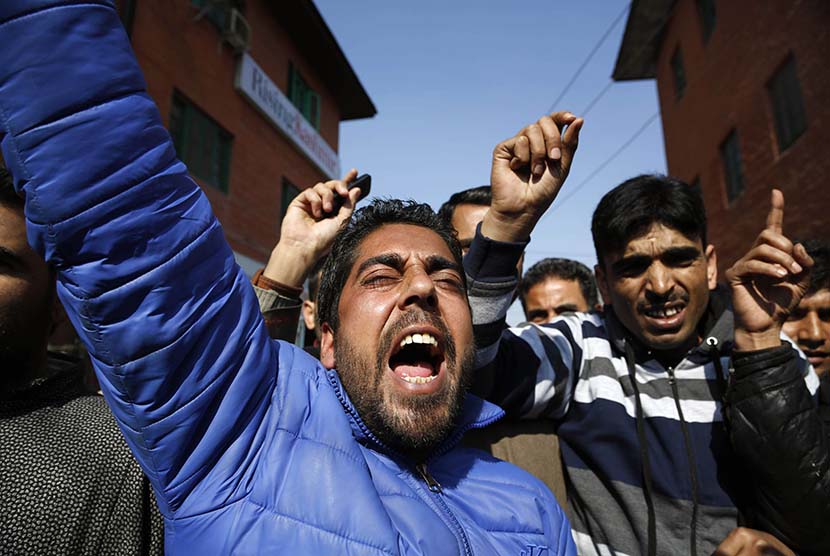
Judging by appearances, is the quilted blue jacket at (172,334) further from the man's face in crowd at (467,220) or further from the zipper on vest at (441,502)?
the man's face in crowd at (467,220)

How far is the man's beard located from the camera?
58.6 inches

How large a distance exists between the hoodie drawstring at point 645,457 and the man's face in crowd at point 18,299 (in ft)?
6.47

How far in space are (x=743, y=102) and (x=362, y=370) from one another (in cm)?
1201

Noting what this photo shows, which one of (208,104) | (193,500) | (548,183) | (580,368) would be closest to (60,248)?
(193,500)

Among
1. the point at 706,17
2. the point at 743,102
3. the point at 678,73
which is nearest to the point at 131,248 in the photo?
the point at 743,102

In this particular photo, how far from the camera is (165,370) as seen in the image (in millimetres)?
1004

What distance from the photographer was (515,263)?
1.85 meters

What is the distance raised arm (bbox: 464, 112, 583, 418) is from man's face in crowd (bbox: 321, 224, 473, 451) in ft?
0.37

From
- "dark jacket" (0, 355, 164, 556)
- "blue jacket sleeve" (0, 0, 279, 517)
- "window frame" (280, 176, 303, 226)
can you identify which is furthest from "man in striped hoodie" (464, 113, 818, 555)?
"window frame" (280, 176, 303, 226)

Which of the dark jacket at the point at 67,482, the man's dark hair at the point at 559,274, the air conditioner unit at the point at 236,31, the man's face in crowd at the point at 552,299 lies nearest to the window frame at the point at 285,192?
the air conditioner unit at the point at 236,31

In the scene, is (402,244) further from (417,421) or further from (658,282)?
(658,282)

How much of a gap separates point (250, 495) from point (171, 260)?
1.73ft

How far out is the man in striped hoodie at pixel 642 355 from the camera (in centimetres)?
179

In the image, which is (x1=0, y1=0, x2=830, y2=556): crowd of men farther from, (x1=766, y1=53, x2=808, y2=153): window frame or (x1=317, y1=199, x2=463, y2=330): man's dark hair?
(x1=766, y1=53, x2=808, y2=153): window frame
